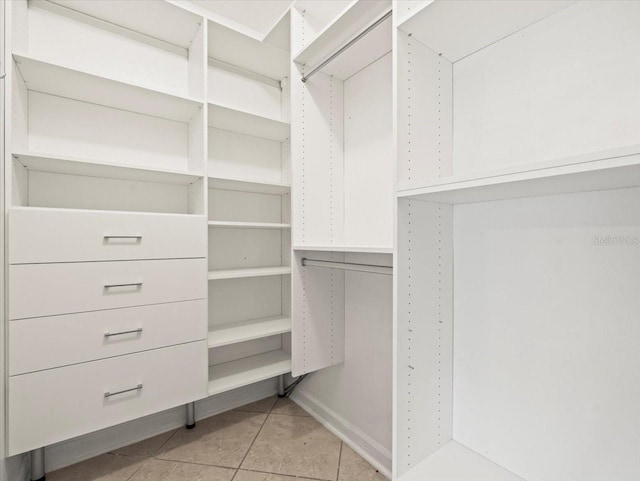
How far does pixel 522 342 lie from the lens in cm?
98

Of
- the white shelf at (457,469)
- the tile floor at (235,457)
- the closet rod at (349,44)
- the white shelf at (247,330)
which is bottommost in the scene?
the tile floor at (235,457)

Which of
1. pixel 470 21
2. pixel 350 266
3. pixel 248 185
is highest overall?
pixel 470 21

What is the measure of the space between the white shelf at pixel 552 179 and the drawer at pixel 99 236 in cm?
112

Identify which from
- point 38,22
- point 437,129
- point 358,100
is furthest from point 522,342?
point 38,22

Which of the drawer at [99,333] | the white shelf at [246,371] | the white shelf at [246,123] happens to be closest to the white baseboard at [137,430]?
the white shelf at [246,371]

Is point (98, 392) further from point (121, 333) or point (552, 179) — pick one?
point (552, 179)

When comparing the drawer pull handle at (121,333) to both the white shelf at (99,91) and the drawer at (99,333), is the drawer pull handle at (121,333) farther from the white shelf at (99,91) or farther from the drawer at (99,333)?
the white shelf at (99,91)

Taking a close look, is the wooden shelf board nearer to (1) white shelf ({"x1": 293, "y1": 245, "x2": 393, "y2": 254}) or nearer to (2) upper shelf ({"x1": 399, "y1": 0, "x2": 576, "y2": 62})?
(1) white shelf ({"x1": 293, "y1": 245, "x2": 393, "y2": 254})

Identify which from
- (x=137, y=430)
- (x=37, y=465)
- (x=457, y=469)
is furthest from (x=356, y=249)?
(x=37, y=465)

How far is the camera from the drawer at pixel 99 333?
1.18 m

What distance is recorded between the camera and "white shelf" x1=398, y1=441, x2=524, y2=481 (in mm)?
950

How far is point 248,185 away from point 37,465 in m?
1.68

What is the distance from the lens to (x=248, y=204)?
208 centimetres

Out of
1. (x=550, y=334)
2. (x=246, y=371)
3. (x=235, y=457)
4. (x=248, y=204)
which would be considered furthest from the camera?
(x=248, y=204)
